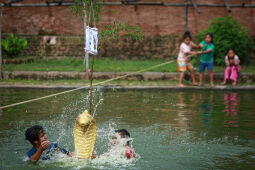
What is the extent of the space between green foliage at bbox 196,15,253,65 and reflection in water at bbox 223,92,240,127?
4.47m

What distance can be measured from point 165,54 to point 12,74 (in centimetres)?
691

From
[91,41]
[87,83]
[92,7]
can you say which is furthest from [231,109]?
[87,83]

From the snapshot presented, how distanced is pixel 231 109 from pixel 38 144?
5.33m

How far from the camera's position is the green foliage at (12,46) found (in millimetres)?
17120

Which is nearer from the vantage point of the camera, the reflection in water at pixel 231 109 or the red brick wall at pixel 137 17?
the reflection in water at pixel 231 109

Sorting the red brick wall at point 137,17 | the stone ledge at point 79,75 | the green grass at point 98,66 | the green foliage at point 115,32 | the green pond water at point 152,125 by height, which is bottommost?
the green pond water at point 152,125

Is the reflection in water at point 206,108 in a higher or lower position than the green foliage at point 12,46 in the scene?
lower

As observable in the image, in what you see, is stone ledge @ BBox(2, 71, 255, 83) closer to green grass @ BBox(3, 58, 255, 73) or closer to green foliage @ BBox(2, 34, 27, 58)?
green grass @ BBox(3, 58, 255, 73)

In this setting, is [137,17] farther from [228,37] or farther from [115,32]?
[115,32]

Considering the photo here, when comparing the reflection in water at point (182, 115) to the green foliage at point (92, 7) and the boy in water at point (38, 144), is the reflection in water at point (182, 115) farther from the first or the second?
the boy in water at point (38, 144)

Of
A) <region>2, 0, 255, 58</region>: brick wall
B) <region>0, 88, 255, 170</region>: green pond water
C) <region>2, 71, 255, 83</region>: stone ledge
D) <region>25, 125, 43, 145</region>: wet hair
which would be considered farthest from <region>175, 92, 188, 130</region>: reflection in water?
<region>2, 0, 255, 58</region>: brick wall

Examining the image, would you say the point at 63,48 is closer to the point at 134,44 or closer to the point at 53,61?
the point at 53,61

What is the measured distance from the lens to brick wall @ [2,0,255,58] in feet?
58.4

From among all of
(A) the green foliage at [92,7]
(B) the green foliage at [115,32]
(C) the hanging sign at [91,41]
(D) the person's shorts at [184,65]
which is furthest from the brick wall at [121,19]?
(C) the hanging sign at [91,41]
